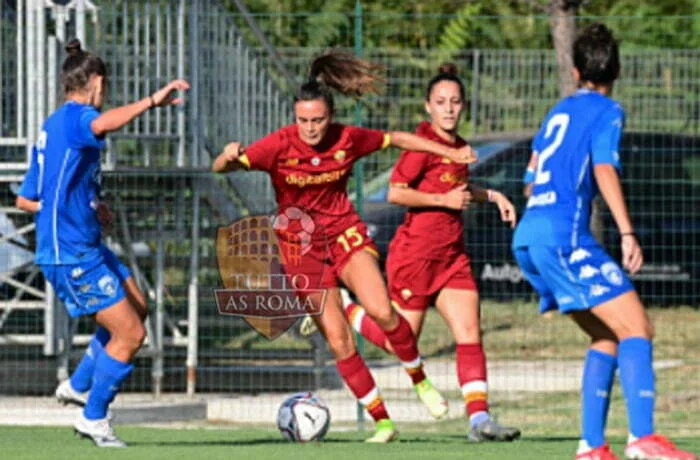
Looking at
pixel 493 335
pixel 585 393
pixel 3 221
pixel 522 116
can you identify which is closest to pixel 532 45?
pixel 522 116

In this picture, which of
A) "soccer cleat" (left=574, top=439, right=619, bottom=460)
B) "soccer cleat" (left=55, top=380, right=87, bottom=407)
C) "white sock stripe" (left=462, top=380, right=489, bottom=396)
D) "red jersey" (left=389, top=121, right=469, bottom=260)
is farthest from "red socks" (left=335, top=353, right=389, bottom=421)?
"soccer cleat" (left=574, top=439, right=619, bottom=460)

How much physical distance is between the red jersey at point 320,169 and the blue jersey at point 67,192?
990mm

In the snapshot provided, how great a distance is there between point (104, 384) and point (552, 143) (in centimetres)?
293

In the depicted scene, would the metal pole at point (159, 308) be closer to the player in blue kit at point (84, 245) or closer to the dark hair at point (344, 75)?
the dark hair at point (344, 75)

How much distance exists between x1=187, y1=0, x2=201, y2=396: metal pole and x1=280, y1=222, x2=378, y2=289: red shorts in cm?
429

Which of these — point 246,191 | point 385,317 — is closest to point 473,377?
point 385,317

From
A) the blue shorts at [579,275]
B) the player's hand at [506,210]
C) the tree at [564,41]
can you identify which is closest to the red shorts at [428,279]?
the player's hand at [506,210]

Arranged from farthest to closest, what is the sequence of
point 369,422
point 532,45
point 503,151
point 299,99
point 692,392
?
point 532,45 < point 503,151 < point 692,392 < point 369,422 < point 299,99

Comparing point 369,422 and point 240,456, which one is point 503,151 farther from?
point 240,456

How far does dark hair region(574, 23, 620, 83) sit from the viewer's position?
9172 millimetres

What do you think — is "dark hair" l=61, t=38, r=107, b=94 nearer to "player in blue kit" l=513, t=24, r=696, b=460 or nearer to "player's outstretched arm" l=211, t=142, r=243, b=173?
"player's outstretched arm" l=211, t=142, r=243, b=173

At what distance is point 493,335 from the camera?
18.0 metres

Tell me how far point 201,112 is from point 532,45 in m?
12.2

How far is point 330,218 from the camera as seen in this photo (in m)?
11.3
